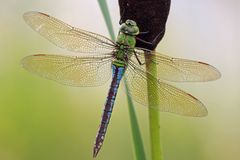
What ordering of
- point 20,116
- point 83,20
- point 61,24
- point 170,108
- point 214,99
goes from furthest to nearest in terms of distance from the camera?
point 83,20
point 214,99
point 20,116
point 61,24
point 170,108

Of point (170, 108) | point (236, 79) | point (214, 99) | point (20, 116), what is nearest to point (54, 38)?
point (170, 108)

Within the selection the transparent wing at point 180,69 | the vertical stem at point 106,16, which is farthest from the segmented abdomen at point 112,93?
the vertical stem at point 106,16

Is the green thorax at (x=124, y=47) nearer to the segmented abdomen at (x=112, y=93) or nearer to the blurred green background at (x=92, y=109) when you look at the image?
the segmented abdomen at (x=112, y=93)

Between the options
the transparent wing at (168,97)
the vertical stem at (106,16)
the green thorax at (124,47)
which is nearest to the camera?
the vertical stem at (106,16)

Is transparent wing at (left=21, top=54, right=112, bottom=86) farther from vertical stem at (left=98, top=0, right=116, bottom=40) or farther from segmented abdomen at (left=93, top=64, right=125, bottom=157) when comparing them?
vertical stem at (left=98, top=0, right=116, bottom=40)

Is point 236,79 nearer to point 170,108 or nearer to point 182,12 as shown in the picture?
point 182,12

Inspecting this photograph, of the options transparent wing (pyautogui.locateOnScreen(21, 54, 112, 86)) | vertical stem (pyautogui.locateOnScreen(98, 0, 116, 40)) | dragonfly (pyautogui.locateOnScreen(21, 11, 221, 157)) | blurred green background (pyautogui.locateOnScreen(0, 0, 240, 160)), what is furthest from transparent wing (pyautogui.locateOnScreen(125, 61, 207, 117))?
blurred green background (pyautogui.locateOnScreen(0, 0, 240, 160))

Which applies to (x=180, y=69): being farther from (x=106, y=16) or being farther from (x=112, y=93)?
(x=106, y=16)
